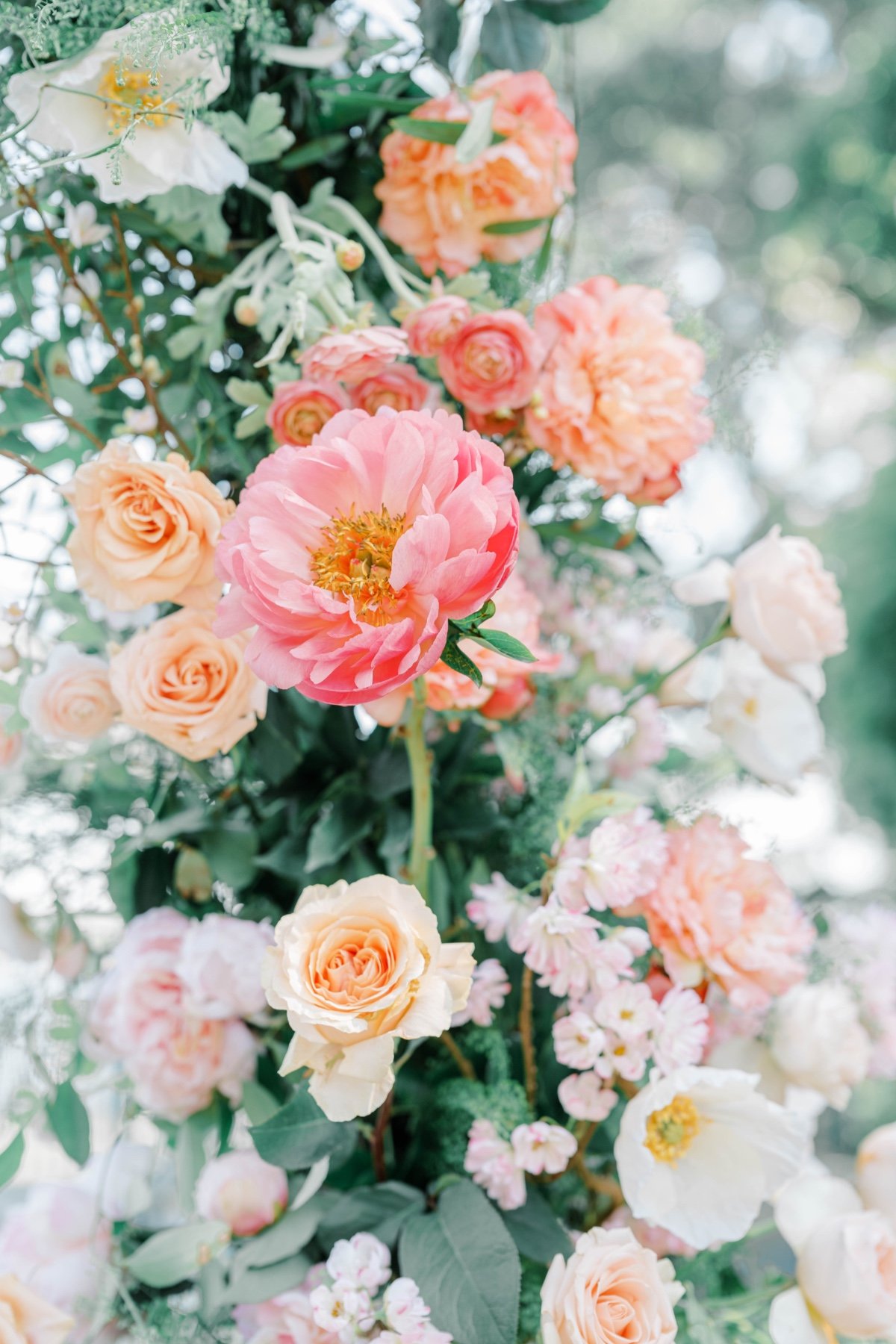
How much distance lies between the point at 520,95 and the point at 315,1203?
57cm

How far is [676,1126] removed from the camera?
0.41 metres

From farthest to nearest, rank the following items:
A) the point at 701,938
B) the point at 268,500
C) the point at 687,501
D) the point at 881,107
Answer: the point at 881,107
the point at 687,501
the point at 701,938
the point at 268,500

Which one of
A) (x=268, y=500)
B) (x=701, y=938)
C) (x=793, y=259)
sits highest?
(x=268, y=500)

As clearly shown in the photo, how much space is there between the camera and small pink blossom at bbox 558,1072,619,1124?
40 cm

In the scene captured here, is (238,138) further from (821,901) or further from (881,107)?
(881,107)

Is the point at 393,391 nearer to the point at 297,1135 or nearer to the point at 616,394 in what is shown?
the point at 616,394

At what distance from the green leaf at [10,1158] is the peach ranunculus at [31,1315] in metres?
0.04

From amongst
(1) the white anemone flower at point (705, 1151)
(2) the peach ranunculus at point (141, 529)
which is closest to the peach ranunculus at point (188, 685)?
(2) the peach ranunculus at point (141, 529)

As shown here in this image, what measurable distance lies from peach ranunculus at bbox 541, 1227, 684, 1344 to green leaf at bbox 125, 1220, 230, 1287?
6.8 inches

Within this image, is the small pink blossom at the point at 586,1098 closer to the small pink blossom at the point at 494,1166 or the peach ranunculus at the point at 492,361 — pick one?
the small pink blossom at the point at 494,1166

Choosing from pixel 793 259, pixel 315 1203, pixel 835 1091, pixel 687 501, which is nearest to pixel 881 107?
pixel 793 259

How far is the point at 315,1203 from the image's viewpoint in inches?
17.8

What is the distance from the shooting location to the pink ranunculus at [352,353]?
0.38 metres

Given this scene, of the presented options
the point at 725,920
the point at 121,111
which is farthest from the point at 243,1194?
the point at 121,111
